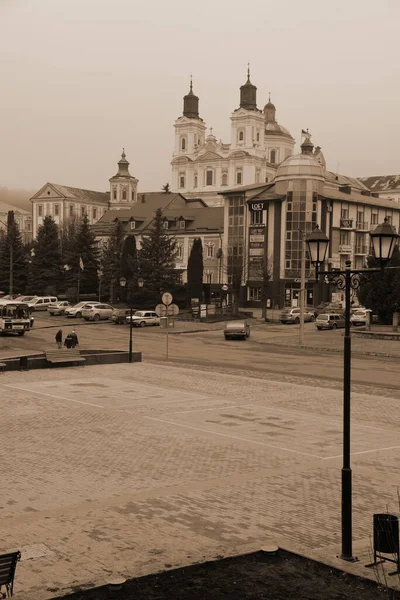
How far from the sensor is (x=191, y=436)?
690 inches

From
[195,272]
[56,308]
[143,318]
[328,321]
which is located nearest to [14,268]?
[195,272]

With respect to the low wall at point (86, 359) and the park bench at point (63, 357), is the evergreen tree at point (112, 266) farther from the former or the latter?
the park bench at point (63, 357)

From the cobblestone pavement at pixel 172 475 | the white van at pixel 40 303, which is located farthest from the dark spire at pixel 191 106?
the cobblestone pavement at pixel 172 475

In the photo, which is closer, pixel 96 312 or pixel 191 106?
pixel 96 312

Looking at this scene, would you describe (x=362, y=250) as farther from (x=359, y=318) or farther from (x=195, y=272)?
(x=359, y=318)

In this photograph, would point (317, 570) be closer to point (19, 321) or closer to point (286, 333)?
point (19, 321)

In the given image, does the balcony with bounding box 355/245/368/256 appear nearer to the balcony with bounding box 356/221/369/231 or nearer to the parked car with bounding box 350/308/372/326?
the balcony with bounding box 356/221/369/231

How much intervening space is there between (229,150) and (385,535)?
12710cm

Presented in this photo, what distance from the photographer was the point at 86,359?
3197 centimetres

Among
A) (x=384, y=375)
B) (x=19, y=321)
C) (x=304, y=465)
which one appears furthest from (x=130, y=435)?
(x=19, y=321)

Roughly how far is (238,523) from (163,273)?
6376 centimetres

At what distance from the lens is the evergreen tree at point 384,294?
54344 mm

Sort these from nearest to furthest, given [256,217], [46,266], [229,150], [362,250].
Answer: [256,217] < [362,250] < [46,266] < [229,150]

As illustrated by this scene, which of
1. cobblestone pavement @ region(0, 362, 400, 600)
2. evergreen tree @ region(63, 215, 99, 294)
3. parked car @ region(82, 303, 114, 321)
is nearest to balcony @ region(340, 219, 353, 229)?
evergreen tree @ region(63, 215, 99, 294)
